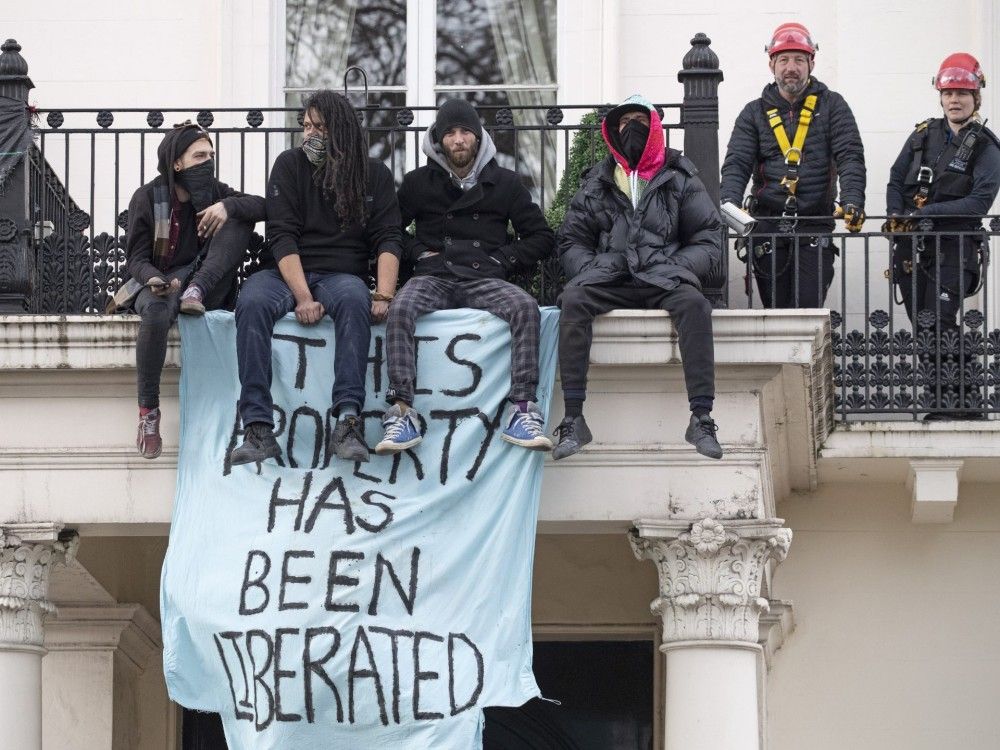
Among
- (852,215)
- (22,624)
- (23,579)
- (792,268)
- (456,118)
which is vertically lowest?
(22,624)

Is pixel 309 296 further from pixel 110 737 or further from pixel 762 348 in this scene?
pixel 110 737

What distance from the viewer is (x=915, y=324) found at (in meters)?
15.6

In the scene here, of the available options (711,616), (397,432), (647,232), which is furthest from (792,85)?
(397,432)

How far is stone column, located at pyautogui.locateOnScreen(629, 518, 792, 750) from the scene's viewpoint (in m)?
13.8

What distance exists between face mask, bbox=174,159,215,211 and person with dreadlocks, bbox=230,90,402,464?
35cm

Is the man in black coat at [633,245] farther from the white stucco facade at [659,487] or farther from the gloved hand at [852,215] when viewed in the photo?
the gloved hand at [852,215]

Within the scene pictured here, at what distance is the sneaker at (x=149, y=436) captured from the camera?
1396cm

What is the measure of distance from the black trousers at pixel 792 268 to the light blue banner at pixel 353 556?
2.12 meters

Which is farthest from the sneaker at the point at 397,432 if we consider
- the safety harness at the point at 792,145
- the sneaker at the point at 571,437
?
the safety harness at the point at 792,145

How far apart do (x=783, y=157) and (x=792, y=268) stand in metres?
0.70

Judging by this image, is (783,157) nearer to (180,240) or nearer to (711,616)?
(711,616)

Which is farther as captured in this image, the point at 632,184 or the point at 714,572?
the point at 632,184

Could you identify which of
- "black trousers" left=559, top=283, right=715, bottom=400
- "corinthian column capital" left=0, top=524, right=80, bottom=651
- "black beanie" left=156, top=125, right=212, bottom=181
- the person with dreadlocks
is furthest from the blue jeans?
"corinthian column capital" left=0, top=524, right=80, bottom=651

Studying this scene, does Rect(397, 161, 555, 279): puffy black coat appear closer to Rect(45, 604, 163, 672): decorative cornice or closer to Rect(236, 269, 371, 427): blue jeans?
Rect(236, 269, 371, 427): blue jeans
